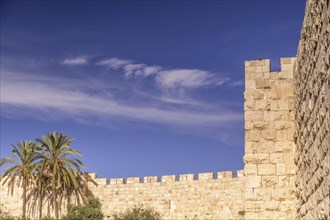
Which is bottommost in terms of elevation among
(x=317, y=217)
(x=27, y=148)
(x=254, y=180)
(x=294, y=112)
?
(x=317, y=217)

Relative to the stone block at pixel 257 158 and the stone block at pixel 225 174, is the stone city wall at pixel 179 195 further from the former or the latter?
the stone block at pixel 257 158

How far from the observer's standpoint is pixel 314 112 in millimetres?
5766

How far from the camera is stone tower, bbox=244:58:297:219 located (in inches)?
327

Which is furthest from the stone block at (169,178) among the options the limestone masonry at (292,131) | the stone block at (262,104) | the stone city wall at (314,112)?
the stone city wall at (314,112)

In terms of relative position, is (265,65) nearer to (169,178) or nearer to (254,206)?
(254,206)

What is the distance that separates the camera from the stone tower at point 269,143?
8.30 m

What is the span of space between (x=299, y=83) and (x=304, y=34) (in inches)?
41.7

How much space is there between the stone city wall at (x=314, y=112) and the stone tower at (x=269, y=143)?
641 mm

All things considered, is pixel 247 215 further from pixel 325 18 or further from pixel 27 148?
pixel 27 148

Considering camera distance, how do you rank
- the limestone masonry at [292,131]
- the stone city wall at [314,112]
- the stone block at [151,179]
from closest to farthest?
1. the stone city wall at [314,112]
2. the limestone masonry at [292,131]
3. the stone block at [151,179]

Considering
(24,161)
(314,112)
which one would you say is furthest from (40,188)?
(314,112)

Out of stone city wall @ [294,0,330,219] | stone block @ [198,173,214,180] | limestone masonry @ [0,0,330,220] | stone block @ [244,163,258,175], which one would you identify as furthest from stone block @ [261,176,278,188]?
stone block @ [198,173,214,180]

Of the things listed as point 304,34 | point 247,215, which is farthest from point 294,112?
point 304,34

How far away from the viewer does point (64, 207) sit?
26.2m
